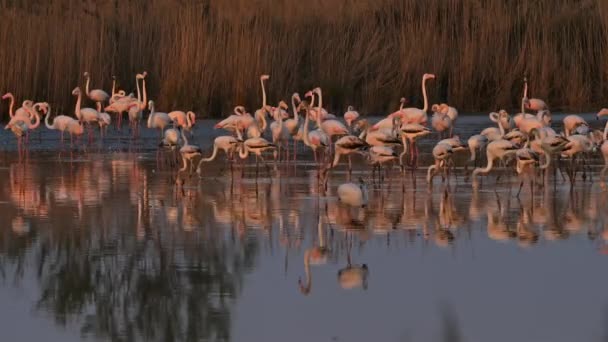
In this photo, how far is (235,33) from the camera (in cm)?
2128

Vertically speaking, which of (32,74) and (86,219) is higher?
(32,74)

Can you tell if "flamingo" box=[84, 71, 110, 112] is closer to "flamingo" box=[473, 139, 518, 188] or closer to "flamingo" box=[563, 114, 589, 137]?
"flamingo" box=[563, 114, 589, 137]

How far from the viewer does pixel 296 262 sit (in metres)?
8.73

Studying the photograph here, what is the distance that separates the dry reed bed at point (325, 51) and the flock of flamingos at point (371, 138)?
65 centimetres

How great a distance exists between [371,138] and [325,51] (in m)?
8.81

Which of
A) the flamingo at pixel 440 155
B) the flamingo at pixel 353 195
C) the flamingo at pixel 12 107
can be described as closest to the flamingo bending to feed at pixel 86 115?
the flamingo at pixel 12 107

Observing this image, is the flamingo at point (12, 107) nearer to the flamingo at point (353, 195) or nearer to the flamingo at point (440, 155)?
Answer: the flamingo at point (440, 155)

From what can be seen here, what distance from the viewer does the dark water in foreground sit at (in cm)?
698

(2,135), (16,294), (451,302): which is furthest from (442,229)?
(2,135)

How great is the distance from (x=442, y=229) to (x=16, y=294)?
3.42 metres

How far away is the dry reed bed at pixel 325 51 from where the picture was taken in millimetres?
20672

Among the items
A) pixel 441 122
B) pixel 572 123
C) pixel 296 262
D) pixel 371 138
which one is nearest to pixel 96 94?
pixel 441 122

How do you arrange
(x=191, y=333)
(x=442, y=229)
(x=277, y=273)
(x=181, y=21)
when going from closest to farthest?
(x=191, y=333)
(x=277, y=273)
(x=442, y=229)
(x=181, y=21)

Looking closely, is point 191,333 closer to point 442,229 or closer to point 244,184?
point 442,229
